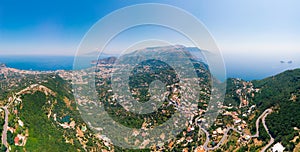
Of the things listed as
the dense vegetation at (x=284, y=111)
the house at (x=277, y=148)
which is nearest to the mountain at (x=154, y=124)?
the dense vegetation at (x=284, y=111)

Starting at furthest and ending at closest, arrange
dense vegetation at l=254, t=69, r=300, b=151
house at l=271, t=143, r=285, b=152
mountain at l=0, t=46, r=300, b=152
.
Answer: dense vegetation at l=254, t=69, r=300, b=151 < mountain at l=0, t=46, r=300, b=152 < house at l=271, t=143, r=285, b=152

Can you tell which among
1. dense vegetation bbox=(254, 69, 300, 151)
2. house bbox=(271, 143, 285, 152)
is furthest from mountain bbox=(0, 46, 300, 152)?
house bbox=(271, 143, 285, 152)

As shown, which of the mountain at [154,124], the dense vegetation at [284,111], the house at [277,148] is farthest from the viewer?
the dense vegetation at [284,111]

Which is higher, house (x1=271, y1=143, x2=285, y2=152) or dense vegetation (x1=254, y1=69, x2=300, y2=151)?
dense vegetation (x1=254, y1=69, x2=300, y2=151)

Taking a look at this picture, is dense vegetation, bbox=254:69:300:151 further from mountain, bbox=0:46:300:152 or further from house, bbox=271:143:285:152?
house, bbox=271:143:285:152

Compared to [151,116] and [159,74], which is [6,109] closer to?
[151,116]

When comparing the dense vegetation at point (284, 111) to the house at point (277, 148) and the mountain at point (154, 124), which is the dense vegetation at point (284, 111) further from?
the house at point (277, 148)

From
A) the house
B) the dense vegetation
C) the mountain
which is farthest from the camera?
the dense vegetation

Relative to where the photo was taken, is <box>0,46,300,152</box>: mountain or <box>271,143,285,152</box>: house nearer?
<box>271,143,285,152</box>: house

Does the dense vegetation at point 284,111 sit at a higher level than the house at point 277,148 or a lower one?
higher

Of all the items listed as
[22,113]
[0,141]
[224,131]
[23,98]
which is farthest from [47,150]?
[224,131]

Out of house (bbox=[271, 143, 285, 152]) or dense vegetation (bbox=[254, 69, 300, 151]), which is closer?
house (bbox=[271, 143, 285, 152])
